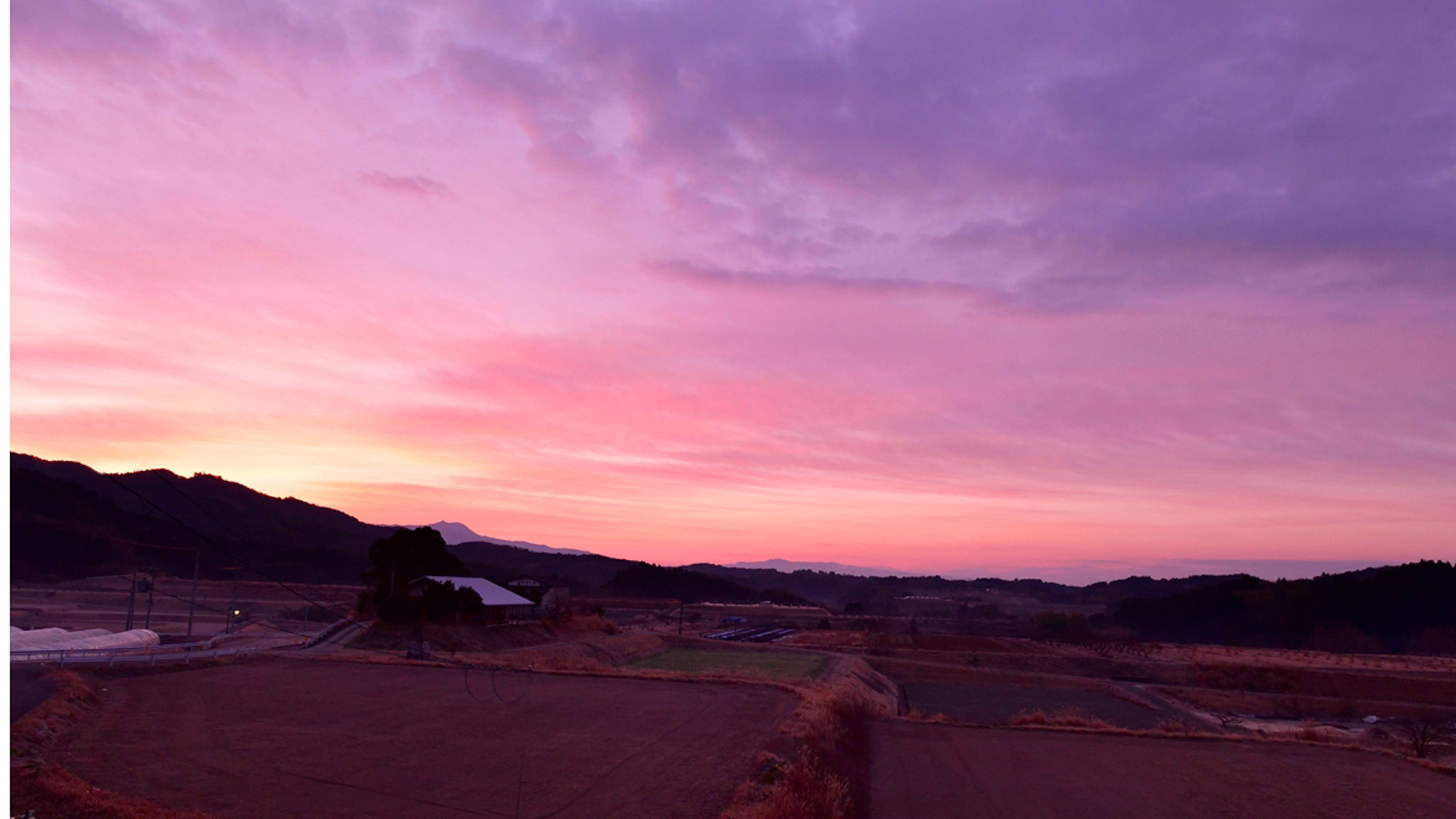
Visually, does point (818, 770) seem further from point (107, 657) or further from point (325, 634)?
point (325, 634)

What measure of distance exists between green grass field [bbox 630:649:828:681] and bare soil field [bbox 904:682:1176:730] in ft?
21.2

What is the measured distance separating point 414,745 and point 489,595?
40.7 meters

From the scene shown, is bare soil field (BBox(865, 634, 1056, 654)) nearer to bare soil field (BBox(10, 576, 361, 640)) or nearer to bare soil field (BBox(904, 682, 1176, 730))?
bare soil field (BBox(904, 682, 1176, 730))

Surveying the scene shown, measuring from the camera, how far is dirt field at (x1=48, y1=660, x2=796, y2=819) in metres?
15.9

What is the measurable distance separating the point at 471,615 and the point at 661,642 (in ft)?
58.0

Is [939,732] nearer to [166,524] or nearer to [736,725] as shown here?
[736,725]

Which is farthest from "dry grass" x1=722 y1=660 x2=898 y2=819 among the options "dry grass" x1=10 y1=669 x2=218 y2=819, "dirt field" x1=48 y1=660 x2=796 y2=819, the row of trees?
the row of trees

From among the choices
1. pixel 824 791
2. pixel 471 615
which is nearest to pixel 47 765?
pixel 824 791

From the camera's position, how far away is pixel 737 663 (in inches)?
2340

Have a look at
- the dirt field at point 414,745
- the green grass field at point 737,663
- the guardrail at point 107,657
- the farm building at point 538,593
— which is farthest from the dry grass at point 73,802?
the farm building at point 538,593

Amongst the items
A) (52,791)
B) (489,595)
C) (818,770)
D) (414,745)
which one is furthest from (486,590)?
(52,791)

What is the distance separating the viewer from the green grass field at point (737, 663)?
50.9 meters

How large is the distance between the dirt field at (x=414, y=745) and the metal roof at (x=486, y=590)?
24750 mm

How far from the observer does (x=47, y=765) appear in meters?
16.3
